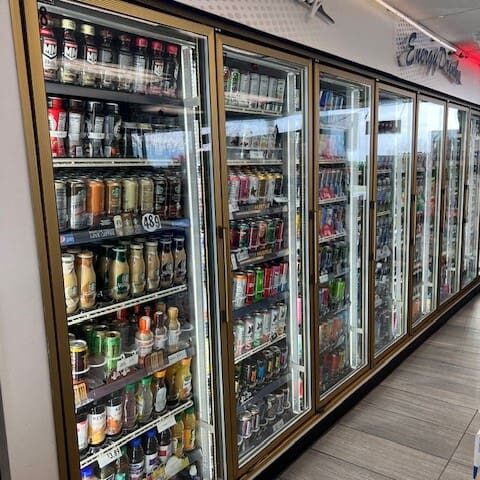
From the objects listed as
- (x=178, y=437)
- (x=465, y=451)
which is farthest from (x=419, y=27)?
(x=178, y=437)

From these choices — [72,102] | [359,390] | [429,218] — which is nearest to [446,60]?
[429,218]

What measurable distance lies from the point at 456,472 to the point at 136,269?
2069mm

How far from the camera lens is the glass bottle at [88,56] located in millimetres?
1704

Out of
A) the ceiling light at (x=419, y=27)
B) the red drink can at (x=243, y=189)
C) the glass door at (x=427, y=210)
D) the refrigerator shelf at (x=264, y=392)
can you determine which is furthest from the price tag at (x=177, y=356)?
the glass door at (x=427, y=210)

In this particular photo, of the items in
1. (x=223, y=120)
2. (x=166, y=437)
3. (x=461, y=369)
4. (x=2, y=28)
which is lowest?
(x=461, y=369)

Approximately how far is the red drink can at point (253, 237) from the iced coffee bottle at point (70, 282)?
1059mm

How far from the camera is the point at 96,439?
6.07ft

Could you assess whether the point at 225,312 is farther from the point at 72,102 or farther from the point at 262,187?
the point at 72,102

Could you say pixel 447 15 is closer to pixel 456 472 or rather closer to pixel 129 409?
pixel 456 472

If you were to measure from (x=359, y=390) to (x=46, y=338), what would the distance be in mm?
2488

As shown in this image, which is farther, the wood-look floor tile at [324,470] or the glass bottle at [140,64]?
the wood-look floor tile at [324,470]

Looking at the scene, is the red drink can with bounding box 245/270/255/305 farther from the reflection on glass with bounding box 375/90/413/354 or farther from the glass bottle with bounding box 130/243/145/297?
the reflection on glass with bounding box 375/90/413/354

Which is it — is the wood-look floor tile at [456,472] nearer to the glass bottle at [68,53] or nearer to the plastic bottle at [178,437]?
the plastic bottle at [178,437]

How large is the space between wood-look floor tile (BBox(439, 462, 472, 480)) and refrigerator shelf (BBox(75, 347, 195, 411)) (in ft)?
5.15
